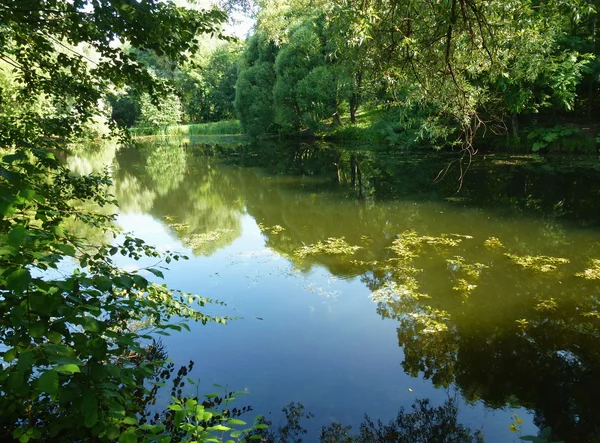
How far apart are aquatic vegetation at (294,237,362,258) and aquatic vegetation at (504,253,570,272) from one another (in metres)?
2.89

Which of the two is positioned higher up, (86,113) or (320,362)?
(86,113)

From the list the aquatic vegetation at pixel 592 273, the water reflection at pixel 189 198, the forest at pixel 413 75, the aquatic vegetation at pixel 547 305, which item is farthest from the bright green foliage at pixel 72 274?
the aquatic vegetation at pixel 592 273

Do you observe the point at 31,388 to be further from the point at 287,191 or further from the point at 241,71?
Answer: the point at 241,71

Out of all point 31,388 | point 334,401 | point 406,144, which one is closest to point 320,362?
point 334,401

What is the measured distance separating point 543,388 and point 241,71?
1437 inches

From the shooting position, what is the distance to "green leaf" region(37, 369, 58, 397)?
4.52 ft

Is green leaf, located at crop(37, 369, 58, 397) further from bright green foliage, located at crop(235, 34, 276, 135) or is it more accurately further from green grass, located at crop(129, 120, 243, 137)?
green grass, located at crop(129, 120, 243, 137)

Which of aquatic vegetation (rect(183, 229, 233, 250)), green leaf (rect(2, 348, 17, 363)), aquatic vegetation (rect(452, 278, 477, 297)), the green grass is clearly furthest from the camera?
the green grass

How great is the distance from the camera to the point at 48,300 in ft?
5.68

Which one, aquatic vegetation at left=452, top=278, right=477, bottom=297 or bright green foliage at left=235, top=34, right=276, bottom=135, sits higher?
bright green foliage at left=235, top=34, right=276, bottom=135

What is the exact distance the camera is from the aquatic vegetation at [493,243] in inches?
310

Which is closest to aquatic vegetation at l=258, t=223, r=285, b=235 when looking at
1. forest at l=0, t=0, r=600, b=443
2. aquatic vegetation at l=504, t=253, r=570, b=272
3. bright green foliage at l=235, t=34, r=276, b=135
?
forest at l=0, t=0, r=600, b=443

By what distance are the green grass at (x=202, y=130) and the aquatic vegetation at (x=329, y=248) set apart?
40064 millimetres

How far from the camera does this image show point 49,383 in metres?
1.41
